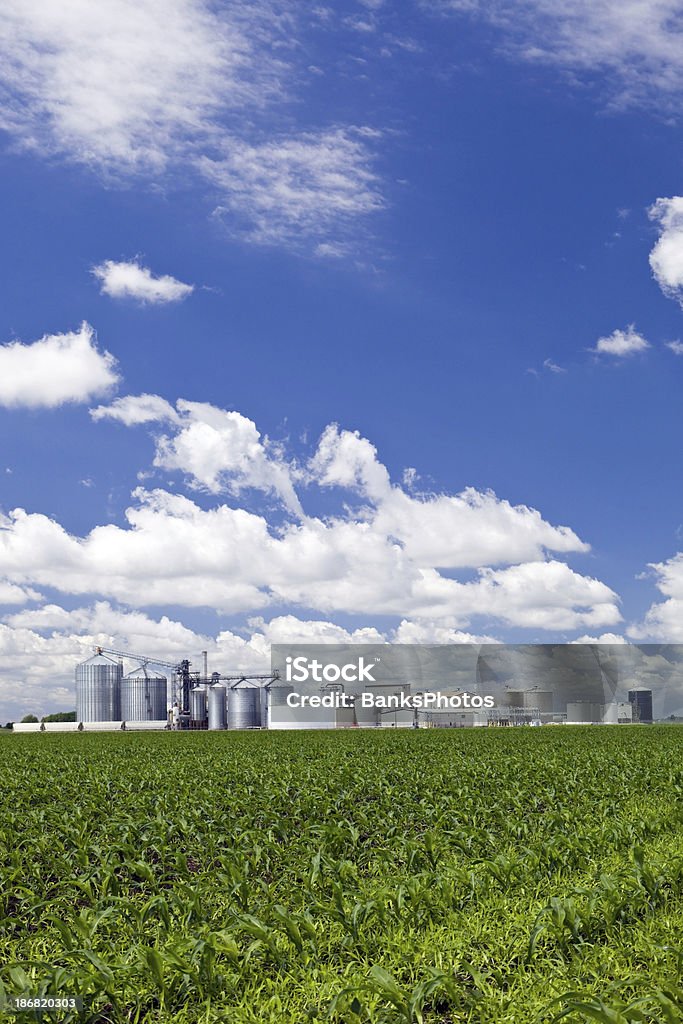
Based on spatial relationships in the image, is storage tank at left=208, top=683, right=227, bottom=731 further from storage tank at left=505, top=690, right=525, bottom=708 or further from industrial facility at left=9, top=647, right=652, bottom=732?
storage tank at left=505, top=690, right=525, bottom=708

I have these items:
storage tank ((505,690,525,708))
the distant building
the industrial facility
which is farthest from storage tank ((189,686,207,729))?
the distant building

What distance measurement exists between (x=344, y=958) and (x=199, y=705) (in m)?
114

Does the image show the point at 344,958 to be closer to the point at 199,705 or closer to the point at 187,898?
the point at 187,898

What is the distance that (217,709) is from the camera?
376ft

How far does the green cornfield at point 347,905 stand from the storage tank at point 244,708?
95743 millimetres

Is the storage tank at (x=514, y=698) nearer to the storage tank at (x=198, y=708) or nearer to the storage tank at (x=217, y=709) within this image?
the storage tank at (x=217, y=709)

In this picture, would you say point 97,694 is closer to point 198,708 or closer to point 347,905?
point 198,708

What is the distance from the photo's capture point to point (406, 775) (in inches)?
872

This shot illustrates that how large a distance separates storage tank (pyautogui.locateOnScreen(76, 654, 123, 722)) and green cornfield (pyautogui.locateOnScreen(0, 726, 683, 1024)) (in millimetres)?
103424

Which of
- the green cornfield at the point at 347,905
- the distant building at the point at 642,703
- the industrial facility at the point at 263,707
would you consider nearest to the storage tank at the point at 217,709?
the industrial facility at the point at 263,707

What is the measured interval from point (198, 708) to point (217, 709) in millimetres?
4212

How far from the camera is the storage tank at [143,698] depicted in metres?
118

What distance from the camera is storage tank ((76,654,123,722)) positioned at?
118 meters

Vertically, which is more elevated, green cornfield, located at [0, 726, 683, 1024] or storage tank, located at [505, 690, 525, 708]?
green cornfield, located at [0, 726, 683, 1024]
